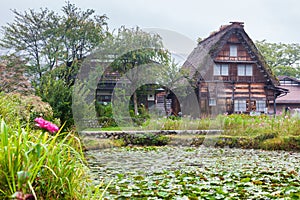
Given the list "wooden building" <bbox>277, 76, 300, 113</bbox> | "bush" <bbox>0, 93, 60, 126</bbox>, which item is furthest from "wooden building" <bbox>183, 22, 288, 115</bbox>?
"bush" <bbox>0, 93, 60, 126</bbox>

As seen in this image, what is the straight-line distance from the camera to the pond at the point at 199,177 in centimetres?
411

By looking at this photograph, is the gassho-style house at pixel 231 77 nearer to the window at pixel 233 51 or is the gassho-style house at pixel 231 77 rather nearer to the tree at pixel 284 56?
the window at pixel 233 51

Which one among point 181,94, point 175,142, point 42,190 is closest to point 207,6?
point 181,94

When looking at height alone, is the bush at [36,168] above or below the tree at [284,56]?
below

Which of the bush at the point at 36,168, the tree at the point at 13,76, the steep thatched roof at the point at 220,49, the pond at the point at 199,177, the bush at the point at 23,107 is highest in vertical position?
the steep thatched roof at the point at 220,49

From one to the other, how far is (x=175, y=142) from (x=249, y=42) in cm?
1112

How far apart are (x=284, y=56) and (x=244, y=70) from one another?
14399 mm

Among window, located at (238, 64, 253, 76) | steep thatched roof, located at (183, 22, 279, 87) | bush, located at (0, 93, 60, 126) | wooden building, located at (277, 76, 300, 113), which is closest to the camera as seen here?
bush, located at (0, 93, 60, 126)

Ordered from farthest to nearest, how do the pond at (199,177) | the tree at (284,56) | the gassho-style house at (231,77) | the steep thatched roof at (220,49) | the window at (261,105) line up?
the tree at (284,56)
the window at (261,105)
the gassho-style house at (231,77)
the steep thatched roof at (220,49)
the pond at (199,177)

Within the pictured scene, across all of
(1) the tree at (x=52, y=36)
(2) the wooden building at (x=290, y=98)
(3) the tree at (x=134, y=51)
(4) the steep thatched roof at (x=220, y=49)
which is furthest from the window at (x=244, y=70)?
(1) the tree at (x=52, y=36)

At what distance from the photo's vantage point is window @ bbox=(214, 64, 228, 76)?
65.0 feet

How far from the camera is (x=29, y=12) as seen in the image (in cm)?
1869

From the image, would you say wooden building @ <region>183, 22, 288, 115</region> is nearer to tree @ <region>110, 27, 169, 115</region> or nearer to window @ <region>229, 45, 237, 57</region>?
window @ <region>229, 45, 237, 57</region>

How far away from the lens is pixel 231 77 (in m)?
20.0
